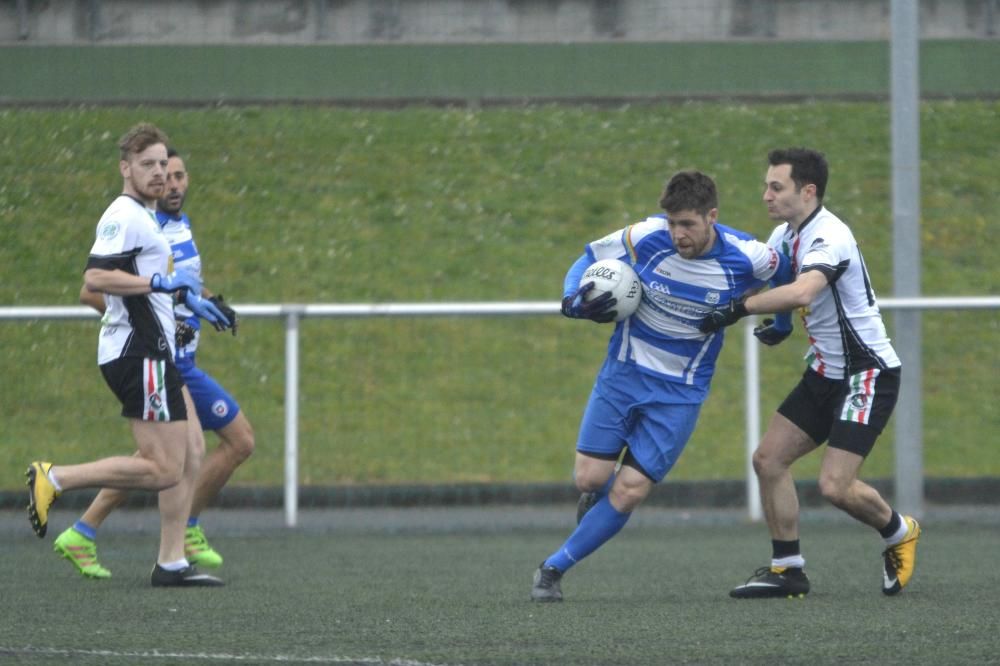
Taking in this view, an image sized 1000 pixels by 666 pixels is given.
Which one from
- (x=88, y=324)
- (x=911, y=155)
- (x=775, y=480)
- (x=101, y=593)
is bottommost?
(x=101, y=593)

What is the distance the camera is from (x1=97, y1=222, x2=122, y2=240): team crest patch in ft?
20.9

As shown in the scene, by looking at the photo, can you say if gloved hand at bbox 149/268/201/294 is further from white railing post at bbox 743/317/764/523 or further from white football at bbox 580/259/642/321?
white railing post at bbox 743/317/764/523

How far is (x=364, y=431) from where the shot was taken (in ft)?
35.3

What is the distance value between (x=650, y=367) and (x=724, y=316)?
1.31 ft

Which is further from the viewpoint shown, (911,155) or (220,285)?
(220,285)

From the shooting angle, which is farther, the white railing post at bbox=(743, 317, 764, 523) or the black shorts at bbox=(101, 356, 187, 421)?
the white railing post at bbox=(743, 317, 764, 523)

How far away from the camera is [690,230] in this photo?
240 inches

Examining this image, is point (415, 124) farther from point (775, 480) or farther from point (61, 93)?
point (775, 480)

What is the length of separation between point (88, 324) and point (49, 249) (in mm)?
4562

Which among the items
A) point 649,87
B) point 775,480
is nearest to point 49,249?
point 649,87

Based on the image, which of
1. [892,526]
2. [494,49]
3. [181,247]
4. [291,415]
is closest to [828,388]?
[892,526]

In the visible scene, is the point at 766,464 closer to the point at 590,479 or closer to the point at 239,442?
the point at 590,479

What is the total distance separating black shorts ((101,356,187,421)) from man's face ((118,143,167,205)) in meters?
0.72

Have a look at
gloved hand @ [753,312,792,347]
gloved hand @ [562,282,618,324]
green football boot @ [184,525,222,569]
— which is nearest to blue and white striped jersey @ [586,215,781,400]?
gloved hand @ [562,282,618,324]
